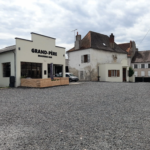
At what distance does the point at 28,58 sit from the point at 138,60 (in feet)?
106

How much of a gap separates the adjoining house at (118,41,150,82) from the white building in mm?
27664

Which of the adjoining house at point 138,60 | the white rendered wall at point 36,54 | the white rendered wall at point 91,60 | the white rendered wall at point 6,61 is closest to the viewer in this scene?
the white rendered wall at point 36,54

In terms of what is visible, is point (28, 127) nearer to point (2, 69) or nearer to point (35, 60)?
point (35, 60)

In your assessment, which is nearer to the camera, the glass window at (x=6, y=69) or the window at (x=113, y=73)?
the glass window at (x=6, y=69)

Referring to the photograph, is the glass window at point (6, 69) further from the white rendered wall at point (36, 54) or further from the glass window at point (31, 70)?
the white rendered wall at point (36, 54)

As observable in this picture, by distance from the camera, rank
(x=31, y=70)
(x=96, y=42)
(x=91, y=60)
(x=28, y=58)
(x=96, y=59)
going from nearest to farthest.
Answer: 1. (x=28, y=58)
2. (x=31, y=70)
3. (x=91, y=60)
4. (x=96, y=59)
5. (x=96, y=42)

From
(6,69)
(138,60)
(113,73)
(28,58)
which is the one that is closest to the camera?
(28,58)

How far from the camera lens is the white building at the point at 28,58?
15570 millimetres

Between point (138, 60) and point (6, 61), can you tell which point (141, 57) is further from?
point (6, 61)

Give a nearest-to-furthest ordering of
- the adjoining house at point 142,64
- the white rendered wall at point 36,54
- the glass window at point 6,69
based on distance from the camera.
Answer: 1. the white rendered wall at point 36,54
2. the glass window at point 6,69
3. the adjoining house at point 142,64

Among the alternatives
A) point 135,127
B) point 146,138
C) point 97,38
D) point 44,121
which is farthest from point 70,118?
point 97,38

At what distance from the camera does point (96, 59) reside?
88.7ft

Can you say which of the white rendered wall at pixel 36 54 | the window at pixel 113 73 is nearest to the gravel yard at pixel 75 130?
the white rendered wall at pixel 36 54

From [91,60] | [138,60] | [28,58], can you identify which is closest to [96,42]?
[91,60]
